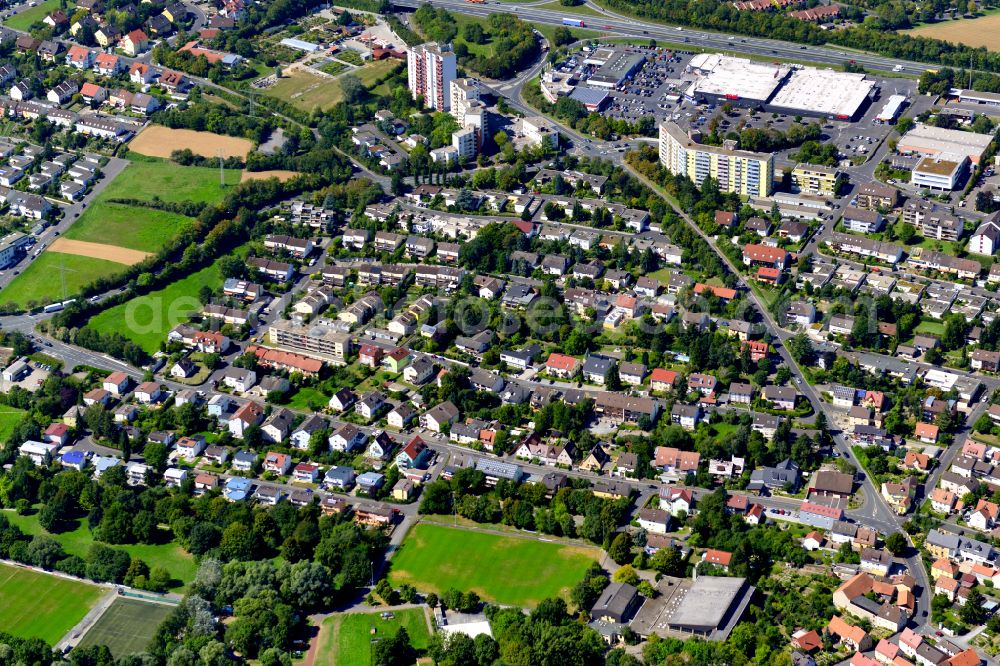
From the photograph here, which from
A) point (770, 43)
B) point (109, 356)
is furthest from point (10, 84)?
Result: point (770, 43)

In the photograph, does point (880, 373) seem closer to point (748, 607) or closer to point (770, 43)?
point (748, 607)

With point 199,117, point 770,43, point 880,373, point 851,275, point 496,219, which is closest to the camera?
point 880,373

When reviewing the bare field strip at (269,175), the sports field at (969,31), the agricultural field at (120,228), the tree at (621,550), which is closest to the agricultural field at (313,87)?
the bare field strip at (269,175)

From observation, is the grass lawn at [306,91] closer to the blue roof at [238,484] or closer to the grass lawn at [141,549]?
the blue roof at [238,484]

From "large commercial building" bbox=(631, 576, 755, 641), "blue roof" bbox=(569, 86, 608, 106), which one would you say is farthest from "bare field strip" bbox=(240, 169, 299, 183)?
"large commercial building" bbox=(631, 576, 755, 641)

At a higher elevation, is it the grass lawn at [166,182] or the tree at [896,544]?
the tree at [896,544]

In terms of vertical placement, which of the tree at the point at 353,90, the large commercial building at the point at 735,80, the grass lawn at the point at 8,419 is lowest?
the grass lawn at the point at 8,419
